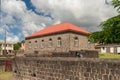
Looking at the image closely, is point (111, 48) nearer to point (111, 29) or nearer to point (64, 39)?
point (64, 39)

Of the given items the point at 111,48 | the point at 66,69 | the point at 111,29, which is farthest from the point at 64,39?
the point at 66,69

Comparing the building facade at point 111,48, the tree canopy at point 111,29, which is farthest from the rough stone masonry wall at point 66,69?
the building facade at point 111,48

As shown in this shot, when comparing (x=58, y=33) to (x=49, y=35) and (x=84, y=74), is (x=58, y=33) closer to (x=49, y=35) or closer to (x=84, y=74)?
(x=49, y=35)

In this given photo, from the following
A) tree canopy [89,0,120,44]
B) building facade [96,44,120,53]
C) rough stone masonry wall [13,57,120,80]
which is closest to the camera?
rough stone masonry wall [13,57,120,80]

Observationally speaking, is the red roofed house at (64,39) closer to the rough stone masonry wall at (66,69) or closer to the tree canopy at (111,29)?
the tree canopy at (111,29)

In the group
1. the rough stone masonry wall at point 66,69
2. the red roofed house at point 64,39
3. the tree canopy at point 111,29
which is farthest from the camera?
the red roofed house at point 64,39

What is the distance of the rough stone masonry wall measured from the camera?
7.32m

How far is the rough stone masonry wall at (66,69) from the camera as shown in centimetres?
732

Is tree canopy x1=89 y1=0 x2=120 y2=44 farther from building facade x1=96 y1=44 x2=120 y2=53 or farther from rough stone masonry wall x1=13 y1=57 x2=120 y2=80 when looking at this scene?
building facade x1=96 y1=44 x2=120 y2=53

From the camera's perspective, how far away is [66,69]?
9117 millimetres

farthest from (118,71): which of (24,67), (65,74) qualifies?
(24,67)

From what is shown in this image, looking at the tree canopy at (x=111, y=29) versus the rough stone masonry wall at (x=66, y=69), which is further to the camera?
the tree canopy at (x=111, y=29)

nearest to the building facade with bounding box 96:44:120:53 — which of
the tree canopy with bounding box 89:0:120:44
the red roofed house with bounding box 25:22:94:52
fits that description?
the red roofed house with bounding box 25:22:94:52

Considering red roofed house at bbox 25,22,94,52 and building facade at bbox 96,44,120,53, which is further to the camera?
building facade at bbox 96,44,120,53
